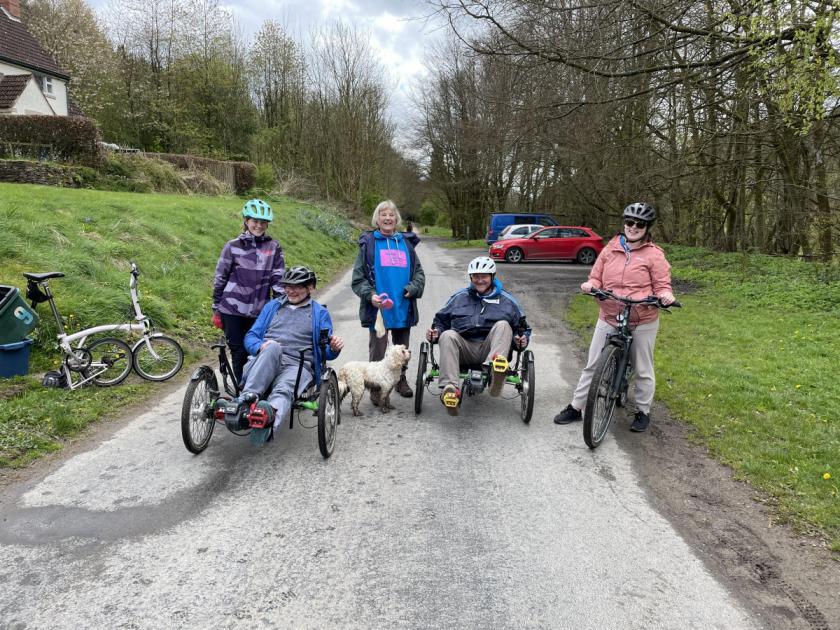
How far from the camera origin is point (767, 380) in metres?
6.02

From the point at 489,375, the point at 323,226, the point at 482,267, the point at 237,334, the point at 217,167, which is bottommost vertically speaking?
the point at 489,375

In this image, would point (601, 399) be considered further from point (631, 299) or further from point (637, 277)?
point (637, 277)

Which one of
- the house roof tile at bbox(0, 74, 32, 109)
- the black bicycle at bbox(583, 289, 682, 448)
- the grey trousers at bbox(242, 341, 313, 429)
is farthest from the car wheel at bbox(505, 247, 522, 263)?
the house roof tile at bbox(0, 74, 32, 109)

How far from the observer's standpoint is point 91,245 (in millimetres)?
8391

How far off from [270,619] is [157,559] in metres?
0.80

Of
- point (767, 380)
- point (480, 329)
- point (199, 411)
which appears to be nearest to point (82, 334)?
point (199, 411)

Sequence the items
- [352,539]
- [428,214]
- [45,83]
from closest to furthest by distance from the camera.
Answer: [352,539] < [45,83] < [428,214]

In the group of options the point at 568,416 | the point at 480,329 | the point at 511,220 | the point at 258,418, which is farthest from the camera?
the point at 511,220

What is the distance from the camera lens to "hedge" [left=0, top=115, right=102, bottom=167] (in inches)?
620

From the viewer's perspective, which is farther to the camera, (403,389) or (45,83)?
(45,83)

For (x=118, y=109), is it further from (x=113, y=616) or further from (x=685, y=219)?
(x=113, y=616)

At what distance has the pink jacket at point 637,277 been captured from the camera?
14.9 ft

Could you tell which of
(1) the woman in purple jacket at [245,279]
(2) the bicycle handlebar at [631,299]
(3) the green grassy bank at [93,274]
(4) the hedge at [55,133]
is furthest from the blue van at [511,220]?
(1) the woman in purple jacket at [245,279]

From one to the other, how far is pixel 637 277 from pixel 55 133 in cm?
1748
